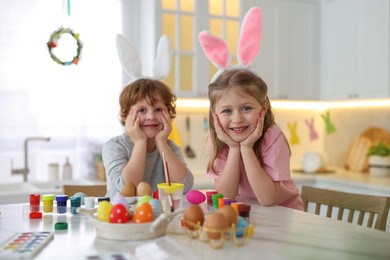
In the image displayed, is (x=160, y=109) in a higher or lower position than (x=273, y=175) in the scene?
higher

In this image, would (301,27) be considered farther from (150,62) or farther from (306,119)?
(150,62)

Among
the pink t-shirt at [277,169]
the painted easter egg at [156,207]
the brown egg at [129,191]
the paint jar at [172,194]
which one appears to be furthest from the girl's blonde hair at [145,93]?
the painted easter egg at [156,207]

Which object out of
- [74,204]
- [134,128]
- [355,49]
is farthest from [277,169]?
[355,49]

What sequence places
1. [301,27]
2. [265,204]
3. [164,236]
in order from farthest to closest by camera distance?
[301,27], [265,204], [164,236]

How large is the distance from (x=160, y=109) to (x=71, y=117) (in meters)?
1.40

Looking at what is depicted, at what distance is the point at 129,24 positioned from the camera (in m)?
3.43

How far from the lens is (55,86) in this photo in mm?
3164

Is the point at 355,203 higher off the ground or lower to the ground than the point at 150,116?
lower

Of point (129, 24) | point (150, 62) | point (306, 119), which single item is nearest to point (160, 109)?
point (150, 62)

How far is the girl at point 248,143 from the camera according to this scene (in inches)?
67.1

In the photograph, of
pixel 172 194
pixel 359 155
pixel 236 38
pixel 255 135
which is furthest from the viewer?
pixel 359 155

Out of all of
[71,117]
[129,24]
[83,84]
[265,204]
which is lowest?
[265,204]

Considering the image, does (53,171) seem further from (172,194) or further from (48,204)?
(172,194)

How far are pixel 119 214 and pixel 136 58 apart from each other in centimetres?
102
